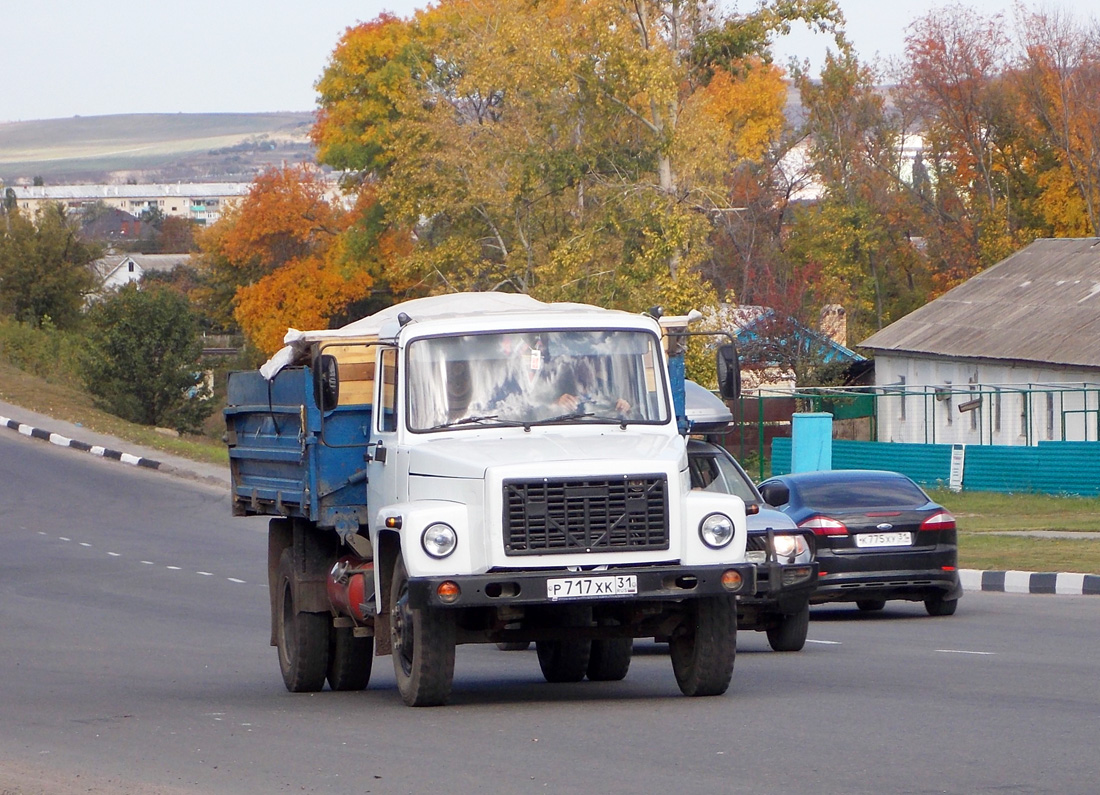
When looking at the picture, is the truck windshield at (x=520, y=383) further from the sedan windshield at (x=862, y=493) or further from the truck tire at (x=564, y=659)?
the sedan windshield at (x=862, y=493)

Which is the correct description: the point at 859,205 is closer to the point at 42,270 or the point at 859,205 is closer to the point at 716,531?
the point at 42,270

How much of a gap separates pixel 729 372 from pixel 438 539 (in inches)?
85.1

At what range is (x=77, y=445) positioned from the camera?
116 ft

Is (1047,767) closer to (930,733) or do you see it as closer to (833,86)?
(930,733)

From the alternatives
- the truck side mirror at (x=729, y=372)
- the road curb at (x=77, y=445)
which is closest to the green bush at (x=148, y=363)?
the road curb at (x=77, y=445)

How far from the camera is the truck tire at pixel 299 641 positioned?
11.6 metres

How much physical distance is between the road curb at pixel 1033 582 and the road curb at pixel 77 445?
18812 mm

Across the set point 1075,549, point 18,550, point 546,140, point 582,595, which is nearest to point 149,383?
point 546,140

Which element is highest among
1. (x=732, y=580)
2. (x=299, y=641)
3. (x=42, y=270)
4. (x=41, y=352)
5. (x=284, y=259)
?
(x=284, y=259)

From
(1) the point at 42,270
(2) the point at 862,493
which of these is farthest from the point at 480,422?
(1) the point at 42,270

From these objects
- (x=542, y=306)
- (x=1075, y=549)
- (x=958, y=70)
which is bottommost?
(x=1075, y=549)

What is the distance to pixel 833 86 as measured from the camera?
70.7 metres

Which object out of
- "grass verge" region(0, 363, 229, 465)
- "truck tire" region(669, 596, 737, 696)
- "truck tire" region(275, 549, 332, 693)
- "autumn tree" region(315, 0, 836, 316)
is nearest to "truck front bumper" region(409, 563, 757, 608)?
"truck tire" region(669, 596, 737, 696)

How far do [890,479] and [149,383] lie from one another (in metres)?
31.0
